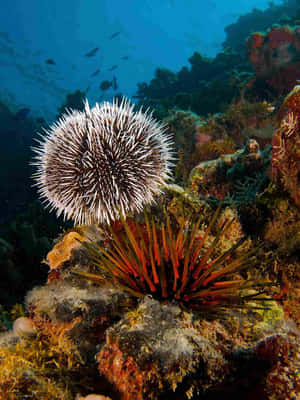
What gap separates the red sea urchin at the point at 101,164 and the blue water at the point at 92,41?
2565 cm

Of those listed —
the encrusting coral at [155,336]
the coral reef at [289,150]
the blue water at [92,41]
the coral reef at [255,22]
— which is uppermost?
the blue water at [92,41]

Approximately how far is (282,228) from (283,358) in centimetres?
149

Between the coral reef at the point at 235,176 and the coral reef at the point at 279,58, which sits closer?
the coral reef at the point at 235,176

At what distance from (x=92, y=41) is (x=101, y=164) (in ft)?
359

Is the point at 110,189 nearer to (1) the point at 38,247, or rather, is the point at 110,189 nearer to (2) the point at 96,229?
(2) the point at 96,229

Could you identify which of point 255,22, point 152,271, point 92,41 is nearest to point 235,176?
point 152,271

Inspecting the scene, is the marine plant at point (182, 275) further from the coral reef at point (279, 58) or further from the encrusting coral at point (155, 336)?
the coral reef at point (279, 58)

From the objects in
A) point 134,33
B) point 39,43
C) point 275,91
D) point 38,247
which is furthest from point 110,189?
point 134,33

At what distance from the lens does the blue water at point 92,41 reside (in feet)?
196

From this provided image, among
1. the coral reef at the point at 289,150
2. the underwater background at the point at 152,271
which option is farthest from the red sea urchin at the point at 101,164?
the coral reef at the point at 289,150

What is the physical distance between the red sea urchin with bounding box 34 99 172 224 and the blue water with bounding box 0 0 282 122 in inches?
1010

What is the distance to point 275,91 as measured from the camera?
10773mm

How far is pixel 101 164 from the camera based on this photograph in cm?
294

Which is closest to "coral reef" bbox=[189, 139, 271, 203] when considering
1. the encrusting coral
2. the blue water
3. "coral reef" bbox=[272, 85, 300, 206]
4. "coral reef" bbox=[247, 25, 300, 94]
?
"coral reef" bbox=[272, 85, 300, 206]
